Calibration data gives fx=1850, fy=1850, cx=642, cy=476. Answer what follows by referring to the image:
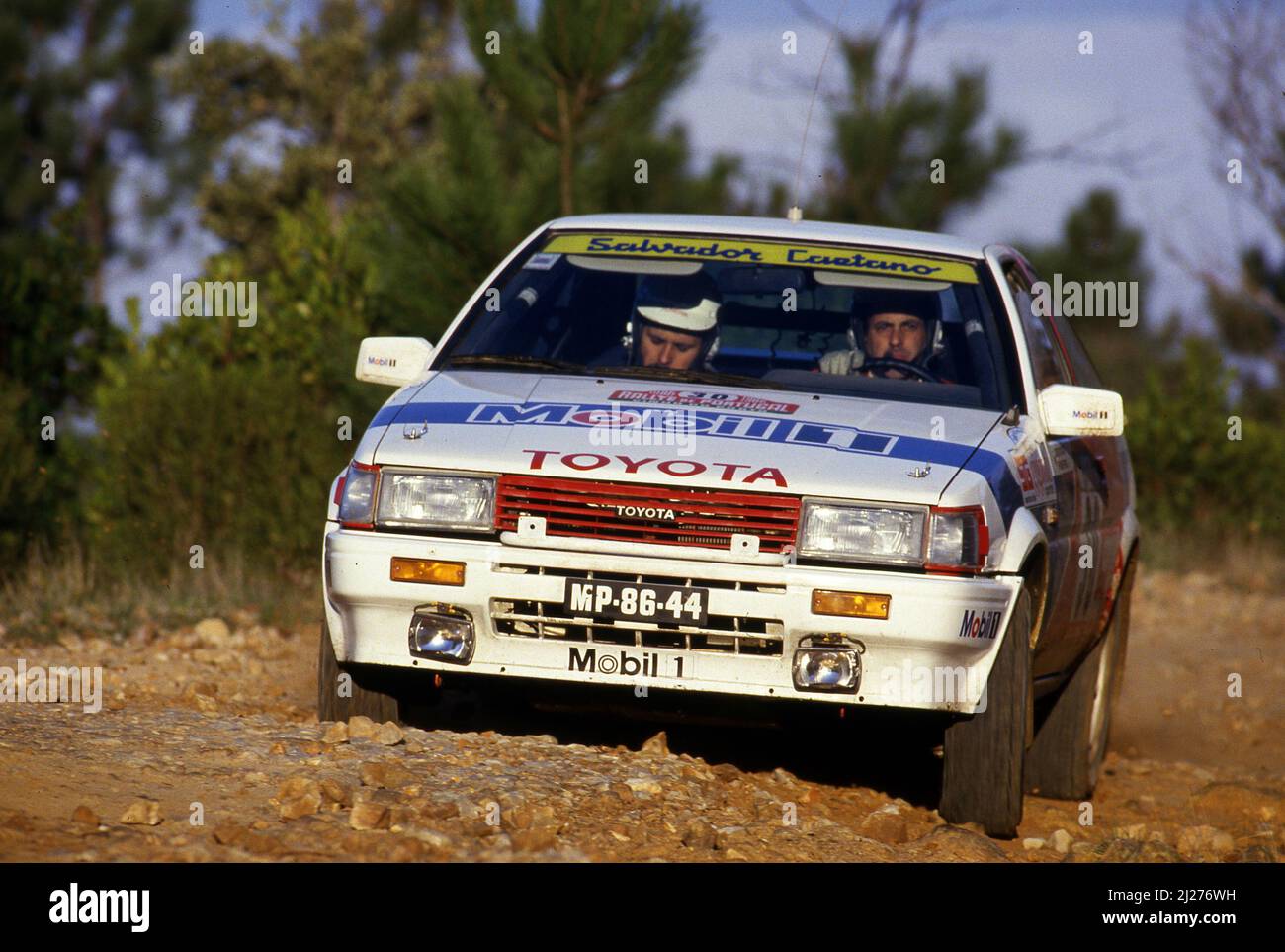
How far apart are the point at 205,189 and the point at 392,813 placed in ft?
92.7

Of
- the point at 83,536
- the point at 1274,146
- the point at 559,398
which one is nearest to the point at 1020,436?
the point at 559,398

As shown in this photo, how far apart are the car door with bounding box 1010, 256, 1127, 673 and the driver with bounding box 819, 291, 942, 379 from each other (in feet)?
1.05

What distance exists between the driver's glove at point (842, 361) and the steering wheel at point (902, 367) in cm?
3

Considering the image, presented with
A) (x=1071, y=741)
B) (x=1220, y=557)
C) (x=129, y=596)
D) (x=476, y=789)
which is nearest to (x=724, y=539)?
(x=476, y=789)

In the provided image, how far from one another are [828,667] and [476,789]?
969mm

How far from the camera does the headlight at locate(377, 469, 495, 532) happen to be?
5.01 metres

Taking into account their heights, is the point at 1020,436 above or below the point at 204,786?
above

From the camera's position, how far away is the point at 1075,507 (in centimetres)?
609

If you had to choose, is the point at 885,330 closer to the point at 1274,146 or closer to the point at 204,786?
the point at 204,786

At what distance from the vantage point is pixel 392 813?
4.25 metres

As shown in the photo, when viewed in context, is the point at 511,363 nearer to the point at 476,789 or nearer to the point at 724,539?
the point at 724,539

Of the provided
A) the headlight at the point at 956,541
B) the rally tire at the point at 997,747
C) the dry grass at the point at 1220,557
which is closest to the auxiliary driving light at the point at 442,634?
the headlight at the point at 956,541

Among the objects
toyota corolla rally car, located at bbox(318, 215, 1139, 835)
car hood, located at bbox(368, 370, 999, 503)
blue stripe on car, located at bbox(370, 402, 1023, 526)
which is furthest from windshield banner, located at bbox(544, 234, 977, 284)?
blue stripe on car, located at bbox(370, 402, 1023, 526)

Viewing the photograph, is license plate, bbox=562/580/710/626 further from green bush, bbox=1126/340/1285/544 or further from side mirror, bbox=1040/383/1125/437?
green bush, bbox=1126/340/1285/544
